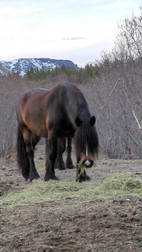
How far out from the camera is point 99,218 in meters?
4.79

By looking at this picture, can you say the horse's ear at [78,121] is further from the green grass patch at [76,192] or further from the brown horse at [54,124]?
the green grass patch at [76,192]

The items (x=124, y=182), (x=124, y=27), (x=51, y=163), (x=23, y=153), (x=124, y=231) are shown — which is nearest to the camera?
(x=124, y=231)

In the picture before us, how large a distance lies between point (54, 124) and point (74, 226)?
3605 millimetres

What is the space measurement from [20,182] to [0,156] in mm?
5282

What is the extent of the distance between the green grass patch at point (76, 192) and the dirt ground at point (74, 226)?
0.92 ft

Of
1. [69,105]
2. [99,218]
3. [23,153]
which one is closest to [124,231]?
[99,218]

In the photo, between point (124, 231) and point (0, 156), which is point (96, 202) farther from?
point (0, 156)

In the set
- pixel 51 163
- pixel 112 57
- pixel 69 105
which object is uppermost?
pixel 112 57

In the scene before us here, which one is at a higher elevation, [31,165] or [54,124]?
[54,124]

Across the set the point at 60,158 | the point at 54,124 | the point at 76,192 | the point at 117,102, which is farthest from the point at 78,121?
the point at 117,102

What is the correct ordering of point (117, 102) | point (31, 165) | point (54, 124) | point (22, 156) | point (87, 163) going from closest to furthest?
1. point (87, 163)
2. point (54, 124)
3. point (31, 165)
4. point (22, 156)
5. point (117, 102)

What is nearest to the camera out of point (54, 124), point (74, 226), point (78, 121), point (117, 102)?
point (74, 226)

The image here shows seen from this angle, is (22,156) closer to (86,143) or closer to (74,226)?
(86,143)

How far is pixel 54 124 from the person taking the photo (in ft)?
26.4
